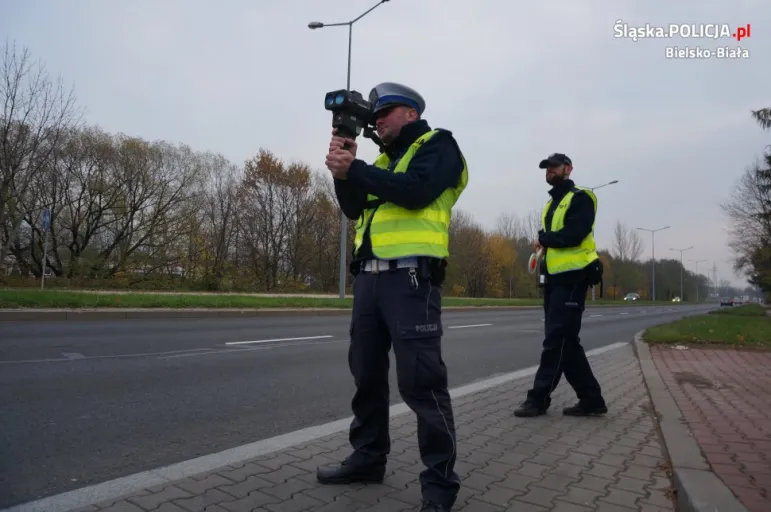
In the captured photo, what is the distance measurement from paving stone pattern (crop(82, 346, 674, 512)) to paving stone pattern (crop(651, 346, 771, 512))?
1.13 ft

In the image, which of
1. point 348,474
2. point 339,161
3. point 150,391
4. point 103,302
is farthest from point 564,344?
point 103,302

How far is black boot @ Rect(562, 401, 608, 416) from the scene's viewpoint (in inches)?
179

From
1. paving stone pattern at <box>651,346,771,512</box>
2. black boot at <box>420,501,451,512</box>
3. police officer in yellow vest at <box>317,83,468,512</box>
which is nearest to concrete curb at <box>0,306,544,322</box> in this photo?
paving stone pattern at <box>651,346,771,512</box>

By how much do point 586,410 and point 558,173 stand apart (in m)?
1.96

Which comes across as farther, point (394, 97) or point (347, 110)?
point (394, 97)

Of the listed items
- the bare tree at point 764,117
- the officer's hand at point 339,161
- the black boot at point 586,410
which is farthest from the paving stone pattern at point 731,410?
the bare tree at point 764,117

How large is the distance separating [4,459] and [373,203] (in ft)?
8.49

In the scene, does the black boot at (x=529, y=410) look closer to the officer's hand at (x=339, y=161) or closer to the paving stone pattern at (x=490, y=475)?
the paving stone pattern at (x=490, y=475)

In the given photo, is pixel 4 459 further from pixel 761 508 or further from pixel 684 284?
pixel 684 284

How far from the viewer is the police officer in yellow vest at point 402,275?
249 centimetres

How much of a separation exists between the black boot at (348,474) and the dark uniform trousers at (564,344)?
6.58 feet

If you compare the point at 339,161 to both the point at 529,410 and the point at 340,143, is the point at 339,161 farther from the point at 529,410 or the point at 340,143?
the point at 529,410

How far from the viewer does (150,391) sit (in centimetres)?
522

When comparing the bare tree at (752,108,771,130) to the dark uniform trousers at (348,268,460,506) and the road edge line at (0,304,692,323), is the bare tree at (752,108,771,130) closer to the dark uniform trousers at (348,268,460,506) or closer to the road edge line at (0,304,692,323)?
the road edge line at (0,304,692,323)
